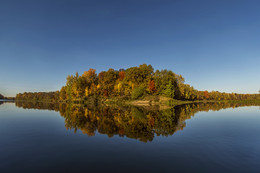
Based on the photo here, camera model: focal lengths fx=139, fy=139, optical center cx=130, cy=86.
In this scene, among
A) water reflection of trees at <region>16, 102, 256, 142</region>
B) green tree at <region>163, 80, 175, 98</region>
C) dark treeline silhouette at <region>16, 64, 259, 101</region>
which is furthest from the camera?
dark treeline silhouette at <region>16, 64, 259, 101</region>

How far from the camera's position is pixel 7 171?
5.49 meters

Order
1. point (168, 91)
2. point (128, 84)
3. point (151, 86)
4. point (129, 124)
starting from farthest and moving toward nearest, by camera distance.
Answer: point (128, 84)
point (151, 86)
point (168, 91)
point (129, 124)

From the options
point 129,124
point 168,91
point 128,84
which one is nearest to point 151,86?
point 168,91

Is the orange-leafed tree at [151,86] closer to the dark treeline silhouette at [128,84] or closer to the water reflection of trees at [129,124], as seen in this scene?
the dark treeline silhouette at [128,84]

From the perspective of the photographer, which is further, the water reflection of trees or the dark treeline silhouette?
the dark treeline silhouette

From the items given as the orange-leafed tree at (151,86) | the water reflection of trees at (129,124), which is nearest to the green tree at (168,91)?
the orange-leafed tree at (151,86)

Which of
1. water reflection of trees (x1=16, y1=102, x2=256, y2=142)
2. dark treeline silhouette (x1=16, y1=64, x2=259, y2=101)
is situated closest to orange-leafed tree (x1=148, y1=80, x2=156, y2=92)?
dark treeline silhouette (x1=16, y1=64, x2=259, y2=101)

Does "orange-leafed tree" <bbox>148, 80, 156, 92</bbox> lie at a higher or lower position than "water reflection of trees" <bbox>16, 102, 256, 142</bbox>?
higher

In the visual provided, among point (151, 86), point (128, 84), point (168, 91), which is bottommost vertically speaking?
point (168, 91)

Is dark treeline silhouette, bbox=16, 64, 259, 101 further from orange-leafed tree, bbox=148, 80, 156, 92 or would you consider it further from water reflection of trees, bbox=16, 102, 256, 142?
water reflection of trees, bbox=16, 102, 256, 142

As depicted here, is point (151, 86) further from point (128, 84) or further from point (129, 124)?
point (129, 124)

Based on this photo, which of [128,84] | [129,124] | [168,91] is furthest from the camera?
[128,84]

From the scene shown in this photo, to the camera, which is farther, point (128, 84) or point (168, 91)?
point (128, 84)

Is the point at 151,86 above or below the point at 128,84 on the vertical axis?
below
